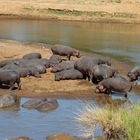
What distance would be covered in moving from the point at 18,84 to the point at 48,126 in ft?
13.0

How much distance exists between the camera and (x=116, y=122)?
7.45 metres

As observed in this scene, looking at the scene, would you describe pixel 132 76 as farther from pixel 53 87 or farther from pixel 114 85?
pixel 53 87

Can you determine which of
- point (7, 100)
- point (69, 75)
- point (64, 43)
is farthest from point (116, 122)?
point (64, 43)

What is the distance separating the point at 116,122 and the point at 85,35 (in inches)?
866

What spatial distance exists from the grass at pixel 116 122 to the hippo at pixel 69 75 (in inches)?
301

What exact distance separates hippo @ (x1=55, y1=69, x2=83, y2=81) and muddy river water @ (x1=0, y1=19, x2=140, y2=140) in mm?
2345

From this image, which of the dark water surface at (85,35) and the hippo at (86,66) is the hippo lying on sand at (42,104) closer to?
the hippo at (86,66)

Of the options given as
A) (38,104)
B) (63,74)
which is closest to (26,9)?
(63,74)

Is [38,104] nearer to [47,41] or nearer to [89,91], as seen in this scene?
[89,91]

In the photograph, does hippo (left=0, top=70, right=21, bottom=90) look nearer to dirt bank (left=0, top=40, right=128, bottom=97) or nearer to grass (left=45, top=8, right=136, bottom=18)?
dirt bank (left=0, top=40, right=128, bottom=97)

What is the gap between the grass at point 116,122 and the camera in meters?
7.09

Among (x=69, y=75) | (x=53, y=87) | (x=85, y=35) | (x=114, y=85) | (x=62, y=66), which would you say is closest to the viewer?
(x=114, y=85)

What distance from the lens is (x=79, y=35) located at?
29.1m

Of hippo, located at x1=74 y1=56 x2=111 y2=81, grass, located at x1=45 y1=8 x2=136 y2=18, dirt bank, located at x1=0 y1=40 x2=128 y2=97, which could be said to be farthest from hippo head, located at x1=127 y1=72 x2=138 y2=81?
grass, located at x1=45 y1=8 x2=136 y2=18
